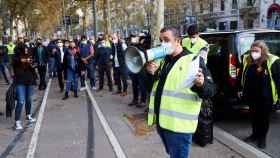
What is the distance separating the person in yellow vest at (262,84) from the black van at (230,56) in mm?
1306

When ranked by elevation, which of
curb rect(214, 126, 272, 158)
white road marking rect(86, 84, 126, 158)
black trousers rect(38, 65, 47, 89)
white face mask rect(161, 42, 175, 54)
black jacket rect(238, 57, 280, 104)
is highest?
white face mask rect(161, 42, 175, 54)

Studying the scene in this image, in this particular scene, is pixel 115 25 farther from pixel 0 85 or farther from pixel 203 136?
pixel 203 136

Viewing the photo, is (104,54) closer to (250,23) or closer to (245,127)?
(245,127)

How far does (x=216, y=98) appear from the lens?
9078 millimetres

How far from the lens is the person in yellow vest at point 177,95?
13.5 ft

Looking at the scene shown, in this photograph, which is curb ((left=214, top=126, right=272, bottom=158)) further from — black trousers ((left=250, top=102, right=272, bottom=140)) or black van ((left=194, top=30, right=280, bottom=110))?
black van ((left=194, top=30, right=280, bottom=110))

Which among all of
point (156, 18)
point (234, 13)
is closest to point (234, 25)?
point (234, 13)

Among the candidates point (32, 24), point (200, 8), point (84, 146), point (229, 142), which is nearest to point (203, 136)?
point (229, 142)

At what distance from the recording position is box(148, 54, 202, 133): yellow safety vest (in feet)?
13.6

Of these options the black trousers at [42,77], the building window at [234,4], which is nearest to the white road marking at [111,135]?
the black trousers at [42,77]

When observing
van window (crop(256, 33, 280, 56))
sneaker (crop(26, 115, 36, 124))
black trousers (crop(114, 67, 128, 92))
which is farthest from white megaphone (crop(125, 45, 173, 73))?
black trousers (crop(114, 67, 128, 92))

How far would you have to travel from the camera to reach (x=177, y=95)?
416cm

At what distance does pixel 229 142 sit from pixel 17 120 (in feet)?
13.9

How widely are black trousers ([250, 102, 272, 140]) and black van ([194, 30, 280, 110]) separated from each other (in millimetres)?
1364
